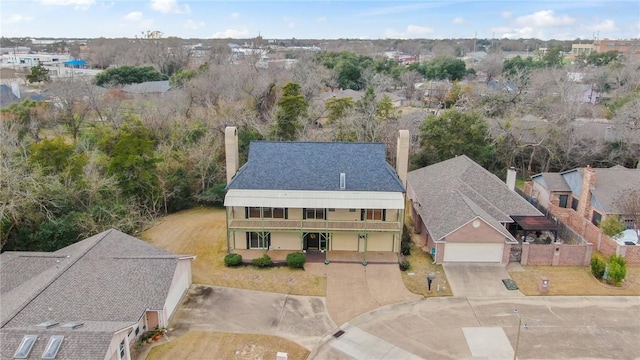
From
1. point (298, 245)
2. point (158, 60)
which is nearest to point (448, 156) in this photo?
point (298, 245)

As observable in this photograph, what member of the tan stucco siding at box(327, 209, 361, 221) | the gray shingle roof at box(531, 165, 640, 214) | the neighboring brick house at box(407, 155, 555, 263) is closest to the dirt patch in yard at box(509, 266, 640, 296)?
the neighboring brick house at box(407, 155, 555, 263)

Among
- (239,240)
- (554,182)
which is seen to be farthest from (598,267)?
(239,240)

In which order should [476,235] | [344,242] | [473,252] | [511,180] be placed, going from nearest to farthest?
[476,235]
[473,252]
[344,242]
[511,180]

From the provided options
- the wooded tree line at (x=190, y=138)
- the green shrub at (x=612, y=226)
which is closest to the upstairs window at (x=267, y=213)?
the wooded tree line at (x=190, y=138)

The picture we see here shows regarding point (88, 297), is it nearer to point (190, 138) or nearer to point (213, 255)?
point (213, 255)

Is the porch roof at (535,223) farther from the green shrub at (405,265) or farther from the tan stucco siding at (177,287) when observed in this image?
the tan stucco siding at (177,287)

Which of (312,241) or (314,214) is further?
(312,241)
